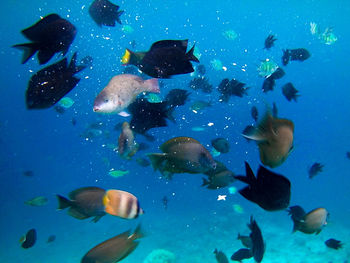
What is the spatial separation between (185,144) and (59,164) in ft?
257

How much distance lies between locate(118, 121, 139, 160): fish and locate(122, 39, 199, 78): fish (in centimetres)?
126

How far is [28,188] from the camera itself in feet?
140

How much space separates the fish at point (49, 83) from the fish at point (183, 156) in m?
1.03

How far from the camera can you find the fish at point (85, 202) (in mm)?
2634

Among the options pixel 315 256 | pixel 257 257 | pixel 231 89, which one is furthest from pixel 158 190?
pixel 257 257

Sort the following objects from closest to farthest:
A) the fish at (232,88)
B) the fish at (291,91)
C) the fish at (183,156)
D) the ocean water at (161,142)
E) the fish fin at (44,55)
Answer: the fish fin at (44,55), the fish at (183,156), the fish at (291,91), the fish at (232,88), the ocean water at (161,142)

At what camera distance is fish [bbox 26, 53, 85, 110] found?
2045 mm

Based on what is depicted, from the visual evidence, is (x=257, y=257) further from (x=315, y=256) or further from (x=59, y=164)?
(x=59, y=164)

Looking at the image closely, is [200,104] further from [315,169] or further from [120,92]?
[120,92]

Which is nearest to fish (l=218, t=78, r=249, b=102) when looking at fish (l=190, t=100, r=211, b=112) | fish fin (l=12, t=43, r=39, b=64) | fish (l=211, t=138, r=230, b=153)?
fish (l=190, t=100, r=211, b=112)

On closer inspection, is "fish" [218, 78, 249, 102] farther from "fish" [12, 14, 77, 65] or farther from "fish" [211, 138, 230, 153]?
"fish" [12, 14, 77, 65]

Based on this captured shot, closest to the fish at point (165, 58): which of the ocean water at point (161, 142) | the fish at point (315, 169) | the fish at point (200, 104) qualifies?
the ocean water at point (161, 142)

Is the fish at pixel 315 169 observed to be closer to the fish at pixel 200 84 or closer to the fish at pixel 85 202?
the fish at pixel 200 84

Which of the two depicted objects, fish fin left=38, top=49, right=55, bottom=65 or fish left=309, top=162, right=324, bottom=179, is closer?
fish fin left=38, top=49, right=55, bottom=65
